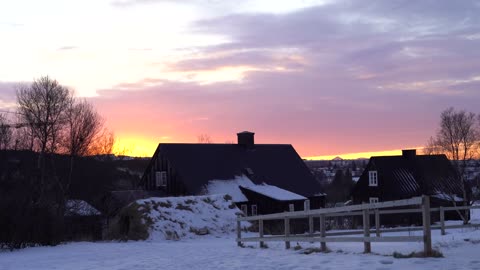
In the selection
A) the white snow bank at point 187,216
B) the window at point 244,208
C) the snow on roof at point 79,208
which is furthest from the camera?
the snow on roof at point 79,208

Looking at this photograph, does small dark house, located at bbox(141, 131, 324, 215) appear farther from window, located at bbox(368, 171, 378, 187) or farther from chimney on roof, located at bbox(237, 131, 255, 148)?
window, located at bbox(368, 171, 378, 187)

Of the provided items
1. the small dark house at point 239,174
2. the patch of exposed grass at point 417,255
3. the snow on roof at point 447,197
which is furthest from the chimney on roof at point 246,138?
the patch of exposed grass at point 417,255

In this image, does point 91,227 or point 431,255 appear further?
point 91,227

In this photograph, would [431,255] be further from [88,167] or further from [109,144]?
[109,144]

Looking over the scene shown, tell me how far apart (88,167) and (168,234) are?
3561cm

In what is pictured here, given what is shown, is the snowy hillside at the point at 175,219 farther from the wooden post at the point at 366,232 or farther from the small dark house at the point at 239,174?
the small dark house at the point at 239,174

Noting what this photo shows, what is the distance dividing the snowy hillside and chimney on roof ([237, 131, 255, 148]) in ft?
81.1

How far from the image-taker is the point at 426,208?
10820mm

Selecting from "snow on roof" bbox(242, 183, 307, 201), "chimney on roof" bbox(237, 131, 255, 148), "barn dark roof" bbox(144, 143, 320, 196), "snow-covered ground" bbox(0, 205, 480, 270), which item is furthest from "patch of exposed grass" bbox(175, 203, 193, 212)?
"chimney on roof" bbox(237, 131, 255, 148)

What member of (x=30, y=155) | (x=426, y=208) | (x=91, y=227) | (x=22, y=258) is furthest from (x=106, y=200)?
(x=426, y=208)

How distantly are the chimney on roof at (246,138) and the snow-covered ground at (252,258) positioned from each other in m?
35.1

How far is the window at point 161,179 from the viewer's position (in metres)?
50.1

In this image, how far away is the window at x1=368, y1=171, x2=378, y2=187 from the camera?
5747cm

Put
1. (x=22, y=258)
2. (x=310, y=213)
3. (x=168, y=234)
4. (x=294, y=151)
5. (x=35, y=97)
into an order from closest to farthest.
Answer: (x=310, y=213), (x=22, y=258), (x=168, y=234), (x=35, y=97), (x=294, y=151)
